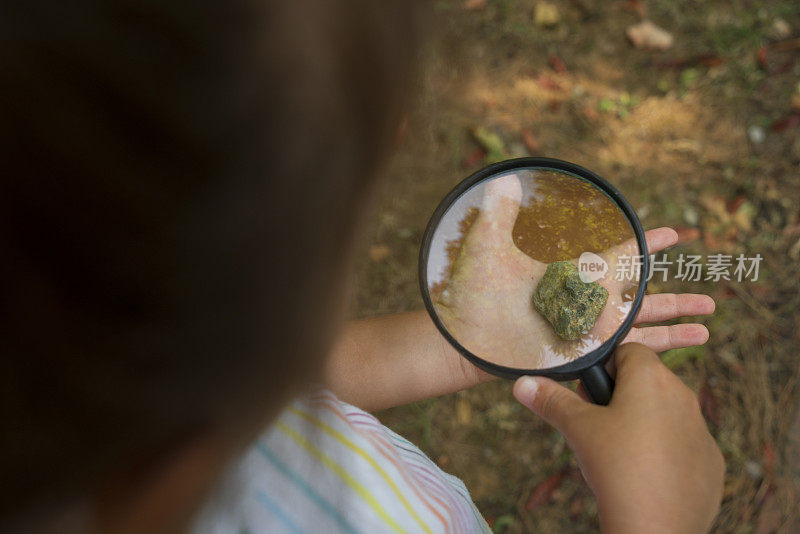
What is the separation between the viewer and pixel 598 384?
4.52ft

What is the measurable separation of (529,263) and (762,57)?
90.1 inches

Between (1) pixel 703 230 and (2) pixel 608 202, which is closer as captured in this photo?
(2) pixel 608 202

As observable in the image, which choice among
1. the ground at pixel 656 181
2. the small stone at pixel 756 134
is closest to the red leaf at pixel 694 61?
the ground at pixel 656 181

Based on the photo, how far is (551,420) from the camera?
4.64 feet

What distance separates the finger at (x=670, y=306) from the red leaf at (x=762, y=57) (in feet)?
5.61

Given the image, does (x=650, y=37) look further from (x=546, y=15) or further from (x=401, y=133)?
(x=401, y=133)

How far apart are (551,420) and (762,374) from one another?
1663 millimetres

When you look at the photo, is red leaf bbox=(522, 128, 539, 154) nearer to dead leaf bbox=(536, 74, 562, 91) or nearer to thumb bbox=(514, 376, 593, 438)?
dead leaf bbox=(536, 74, 562, 91)

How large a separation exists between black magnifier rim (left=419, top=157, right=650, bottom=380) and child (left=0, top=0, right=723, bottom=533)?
1.86 ft

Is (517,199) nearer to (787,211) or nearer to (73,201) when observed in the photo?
(73,201)

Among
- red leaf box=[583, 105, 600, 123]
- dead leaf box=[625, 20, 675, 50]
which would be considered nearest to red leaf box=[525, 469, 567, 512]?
red leaf box=[583, 105, 600, 123]

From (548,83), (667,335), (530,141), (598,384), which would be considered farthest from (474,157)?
(598,384)

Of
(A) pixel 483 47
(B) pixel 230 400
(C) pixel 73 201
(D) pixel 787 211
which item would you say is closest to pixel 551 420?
(B) pixel 230 400

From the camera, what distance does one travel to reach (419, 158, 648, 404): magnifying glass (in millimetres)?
1479
